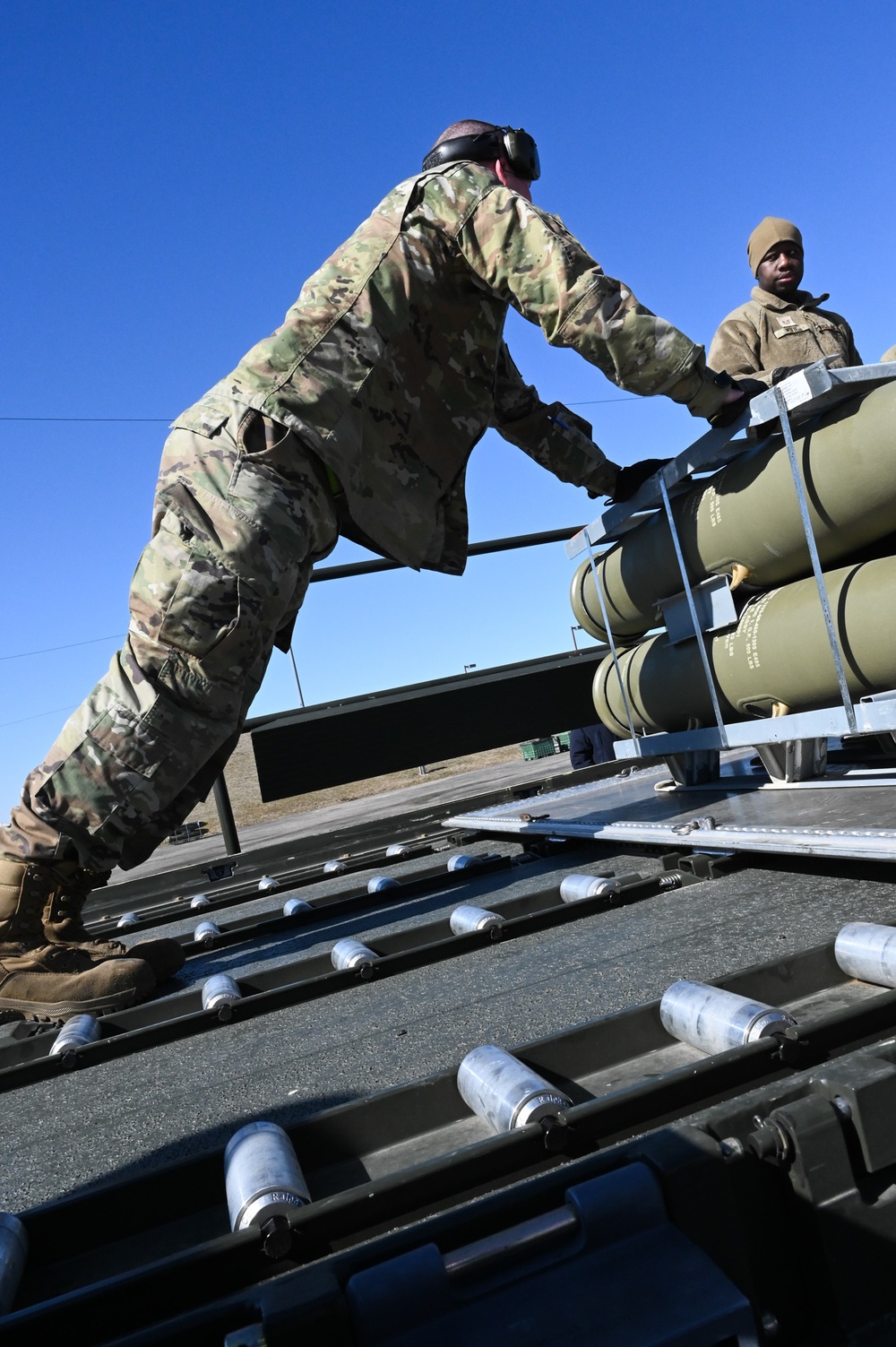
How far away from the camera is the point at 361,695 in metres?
4.64

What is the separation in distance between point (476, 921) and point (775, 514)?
1274 mm

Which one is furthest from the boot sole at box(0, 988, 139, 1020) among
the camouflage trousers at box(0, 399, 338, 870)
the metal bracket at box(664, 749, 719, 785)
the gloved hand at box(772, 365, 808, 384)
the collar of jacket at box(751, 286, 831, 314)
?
the collar of jacket at box(751, 286, 831, 314)

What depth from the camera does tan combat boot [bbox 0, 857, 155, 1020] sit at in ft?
7.56

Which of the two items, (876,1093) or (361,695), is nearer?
(876,1093)

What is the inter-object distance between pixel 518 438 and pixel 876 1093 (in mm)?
2726

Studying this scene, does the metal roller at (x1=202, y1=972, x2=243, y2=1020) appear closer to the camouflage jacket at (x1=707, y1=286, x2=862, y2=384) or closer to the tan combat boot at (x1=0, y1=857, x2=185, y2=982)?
the tan combat boot at (x1=0, y1=857, x2=185, y2=982)

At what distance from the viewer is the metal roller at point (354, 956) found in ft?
5.98

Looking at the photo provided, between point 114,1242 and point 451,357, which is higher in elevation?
point 451,357

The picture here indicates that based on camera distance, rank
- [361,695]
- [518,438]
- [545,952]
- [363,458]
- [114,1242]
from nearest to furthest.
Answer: [114,1242], [545,952], [363,458], [518,438], [361,695]

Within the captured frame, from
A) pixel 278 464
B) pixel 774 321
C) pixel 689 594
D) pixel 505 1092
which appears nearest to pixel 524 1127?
pixel 505 1092

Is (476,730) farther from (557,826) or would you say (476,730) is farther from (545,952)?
(545,952)

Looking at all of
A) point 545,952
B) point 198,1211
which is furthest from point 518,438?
point 198,1211

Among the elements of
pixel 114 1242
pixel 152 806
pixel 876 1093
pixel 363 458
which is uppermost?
pixel 363 458

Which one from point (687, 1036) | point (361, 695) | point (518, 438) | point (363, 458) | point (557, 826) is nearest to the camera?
point (687, 1036)
